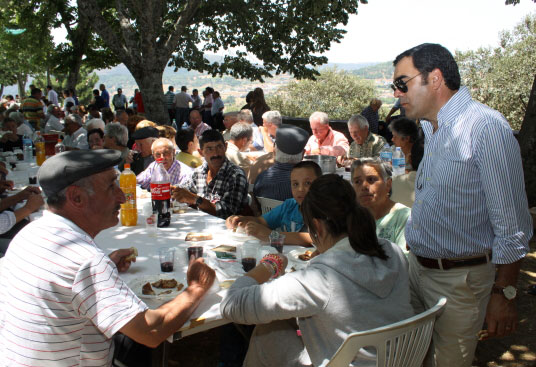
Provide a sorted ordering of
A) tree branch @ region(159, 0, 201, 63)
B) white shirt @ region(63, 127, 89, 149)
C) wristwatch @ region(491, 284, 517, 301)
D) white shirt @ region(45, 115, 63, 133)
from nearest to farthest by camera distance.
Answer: wristwatch @ region(491, 284, 517, 301)
white shirt @ region(63, 127, 89, 149)
tree branch @ region(159, 0, 201, 63)
white shirt @ region(45, 115, 63, 133)

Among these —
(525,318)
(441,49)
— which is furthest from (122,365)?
(525,318)

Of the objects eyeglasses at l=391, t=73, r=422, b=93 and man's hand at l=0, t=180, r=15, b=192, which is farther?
man's hand at l=0, t=180, r=15, b=192

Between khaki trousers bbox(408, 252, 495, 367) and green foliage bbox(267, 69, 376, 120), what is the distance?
23240 millimetres

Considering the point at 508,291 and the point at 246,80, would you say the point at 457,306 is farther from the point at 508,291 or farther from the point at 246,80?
the point at 246,80

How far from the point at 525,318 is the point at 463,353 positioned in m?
2.17

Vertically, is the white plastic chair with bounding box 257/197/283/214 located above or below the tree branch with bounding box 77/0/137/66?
below

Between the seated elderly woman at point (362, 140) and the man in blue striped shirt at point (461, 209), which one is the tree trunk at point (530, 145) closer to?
the seated elderly woman at point (362, 140)

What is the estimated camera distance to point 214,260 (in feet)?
8.79

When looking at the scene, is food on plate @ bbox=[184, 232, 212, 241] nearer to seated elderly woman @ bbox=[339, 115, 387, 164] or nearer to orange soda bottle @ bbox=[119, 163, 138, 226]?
orange soda bottle @ bbox=[119, 163, 138, 226]

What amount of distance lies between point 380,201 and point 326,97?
23563 millimetres

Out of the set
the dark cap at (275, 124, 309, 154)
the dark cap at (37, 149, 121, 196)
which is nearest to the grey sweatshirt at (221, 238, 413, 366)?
the dark cap at (37, 149, 121, 196)

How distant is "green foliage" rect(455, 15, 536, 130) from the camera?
1744 cm

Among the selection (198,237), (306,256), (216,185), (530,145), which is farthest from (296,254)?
(530,145)

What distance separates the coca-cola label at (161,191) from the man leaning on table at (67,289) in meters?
1.67
